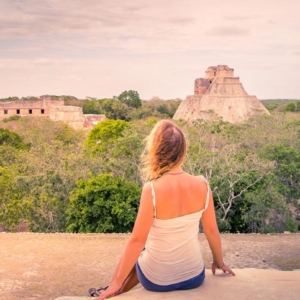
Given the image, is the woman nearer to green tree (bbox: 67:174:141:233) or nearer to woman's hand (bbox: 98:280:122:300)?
woman's hand (bbox: 98:280:122:300)

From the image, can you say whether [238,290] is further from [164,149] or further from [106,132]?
[106,132]

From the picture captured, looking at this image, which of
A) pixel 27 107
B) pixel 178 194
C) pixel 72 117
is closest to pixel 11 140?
pixel 72 117

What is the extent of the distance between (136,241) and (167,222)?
0.25 meters

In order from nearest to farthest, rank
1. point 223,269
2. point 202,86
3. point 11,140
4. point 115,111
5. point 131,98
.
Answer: point 223,269 → point 11,140 → point 202,86 → point 115,111 → point 131,98

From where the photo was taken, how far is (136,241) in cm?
273

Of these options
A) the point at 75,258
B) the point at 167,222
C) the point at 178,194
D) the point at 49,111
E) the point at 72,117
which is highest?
the point at 49,111

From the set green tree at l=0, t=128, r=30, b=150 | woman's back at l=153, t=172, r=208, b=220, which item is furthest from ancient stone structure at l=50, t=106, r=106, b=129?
woman's back at l=153, t=172, r=208, b=220

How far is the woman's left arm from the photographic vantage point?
2654 millimetres

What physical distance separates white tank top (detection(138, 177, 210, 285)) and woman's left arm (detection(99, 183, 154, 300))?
0.29 feet

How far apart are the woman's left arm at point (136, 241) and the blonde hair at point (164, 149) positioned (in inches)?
6.1

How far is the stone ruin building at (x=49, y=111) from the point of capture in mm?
32906

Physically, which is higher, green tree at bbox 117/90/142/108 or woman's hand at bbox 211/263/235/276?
green tree at bbox 117/90/142/108

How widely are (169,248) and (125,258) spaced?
0.31 meters

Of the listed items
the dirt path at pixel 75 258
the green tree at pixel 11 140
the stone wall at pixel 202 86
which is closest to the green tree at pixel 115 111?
the stone wall at pixel 202 86
